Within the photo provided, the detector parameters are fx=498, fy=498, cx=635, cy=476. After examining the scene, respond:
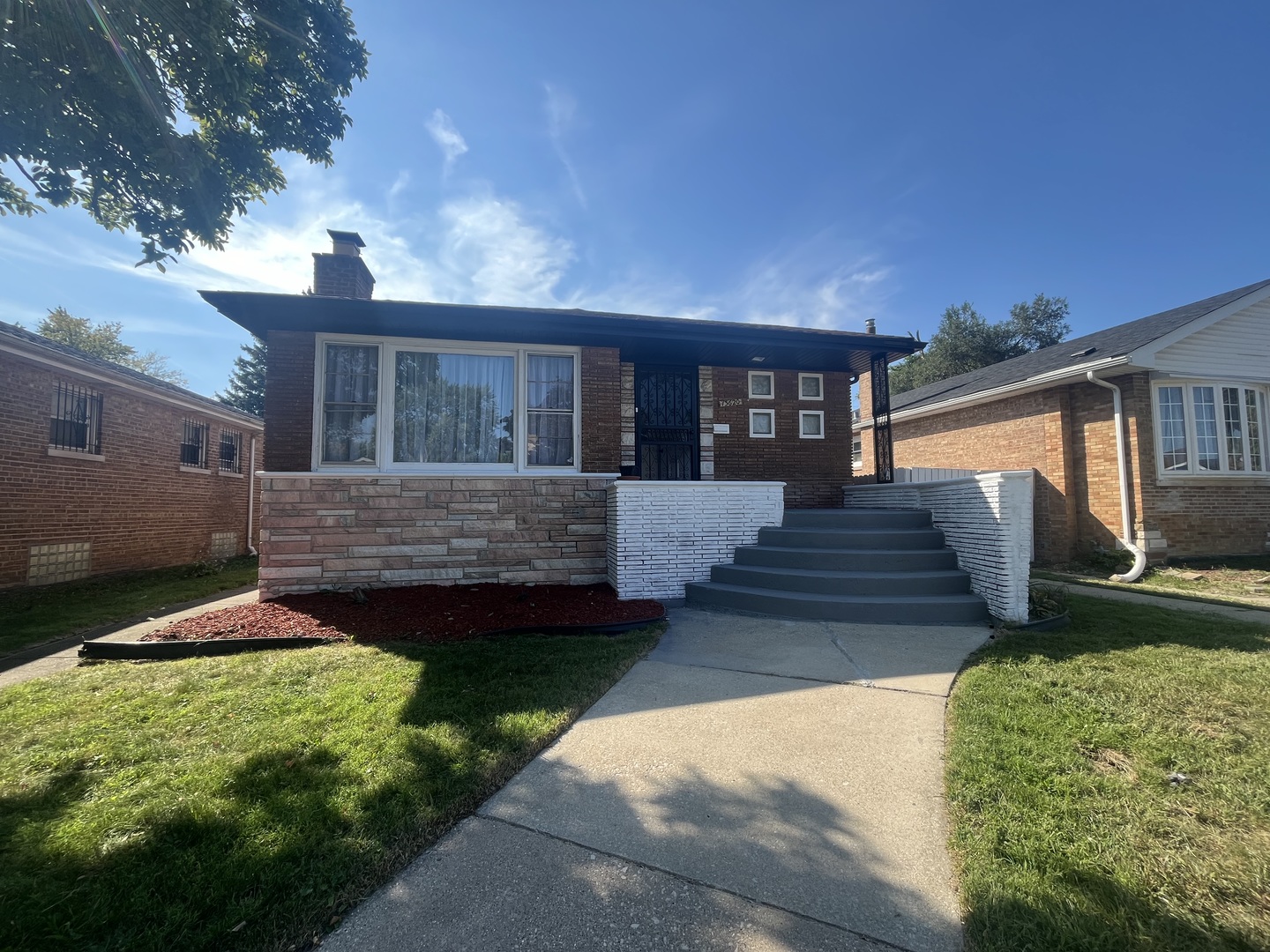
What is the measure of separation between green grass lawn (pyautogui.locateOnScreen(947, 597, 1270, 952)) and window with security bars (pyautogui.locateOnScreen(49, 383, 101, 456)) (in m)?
12.2

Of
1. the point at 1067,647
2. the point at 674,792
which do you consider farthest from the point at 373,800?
→ the point at 1067,647

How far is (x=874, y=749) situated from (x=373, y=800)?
2.32 meters

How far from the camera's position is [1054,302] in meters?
27.6

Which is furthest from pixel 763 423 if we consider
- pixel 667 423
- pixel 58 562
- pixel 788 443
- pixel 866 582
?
pixel 58 562

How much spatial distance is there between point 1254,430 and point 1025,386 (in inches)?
151

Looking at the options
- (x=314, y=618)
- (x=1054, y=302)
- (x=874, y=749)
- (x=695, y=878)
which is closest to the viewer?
(x=695, y=878)

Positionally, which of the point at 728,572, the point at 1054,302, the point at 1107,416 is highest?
the point at 1054,302

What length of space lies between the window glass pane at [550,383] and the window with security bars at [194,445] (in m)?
9.04

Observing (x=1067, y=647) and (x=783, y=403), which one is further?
(x=783, y=403)

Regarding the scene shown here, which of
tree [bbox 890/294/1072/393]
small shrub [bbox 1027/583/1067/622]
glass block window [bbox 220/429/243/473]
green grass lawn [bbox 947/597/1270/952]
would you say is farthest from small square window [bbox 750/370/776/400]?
tree [bbox 890/294/1072/393]

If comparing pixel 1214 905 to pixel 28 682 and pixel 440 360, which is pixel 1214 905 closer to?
pixel 28 682

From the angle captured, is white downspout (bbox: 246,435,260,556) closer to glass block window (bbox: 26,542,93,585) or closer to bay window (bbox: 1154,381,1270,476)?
glass block window (bbox: 26,542,93,585)

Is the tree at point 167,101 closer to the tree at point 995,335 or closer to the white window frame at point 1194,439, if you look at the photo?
the white window frame at point 1194,439

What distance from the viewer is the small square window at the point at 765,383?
28.9 feet
